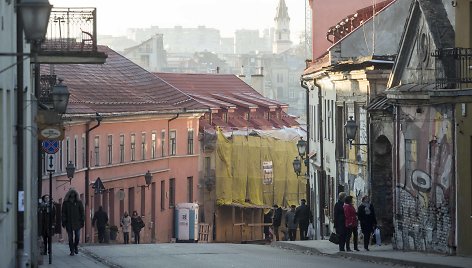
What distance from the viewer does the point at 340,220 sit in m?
31.9

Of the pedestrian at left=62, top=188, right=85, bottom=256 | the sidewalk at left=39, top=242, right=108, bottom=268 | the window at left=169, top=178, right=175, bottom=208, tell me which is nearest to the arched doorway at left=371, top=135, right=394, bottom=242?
the sidewalk at left=39, top=242, right=108, bottom=268

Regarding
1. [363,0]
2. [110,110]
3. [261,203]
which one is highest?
[363,0]

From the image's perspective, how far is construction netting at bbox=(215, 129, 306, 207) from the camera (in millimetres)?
77312

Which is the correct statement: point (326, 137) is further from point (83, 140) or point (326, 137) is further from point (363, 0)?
point (83, 140)

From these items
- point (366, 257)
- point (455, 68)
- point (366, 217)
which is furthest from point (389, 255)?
point (455, 68)

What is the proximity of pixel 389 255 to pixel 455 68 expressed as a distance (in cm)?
436

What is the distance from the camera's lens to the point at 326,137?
52.2 m

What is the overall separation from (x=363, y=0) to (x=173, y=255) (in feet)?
89.8

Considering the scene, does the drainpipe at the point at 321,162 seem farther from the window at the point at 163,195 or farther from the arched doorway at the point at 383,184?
the window at the point at 163,195

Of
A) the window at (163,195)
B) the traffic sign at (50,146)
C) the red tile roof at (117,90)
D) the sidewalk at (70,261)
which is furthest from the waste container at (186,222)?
the traffic sign at (50,146)

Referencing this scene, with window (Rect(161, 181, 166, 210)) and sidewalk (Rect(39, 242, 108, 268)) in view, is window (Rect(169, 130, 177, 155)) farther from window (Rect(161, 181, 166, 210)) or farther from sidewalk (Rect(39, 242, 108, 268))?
sidewalk (Rect(39, 242, 108, 268))

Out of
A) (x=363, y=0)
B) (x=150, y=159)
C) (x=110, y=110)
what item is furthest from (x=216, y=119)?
(x=363, y=0)

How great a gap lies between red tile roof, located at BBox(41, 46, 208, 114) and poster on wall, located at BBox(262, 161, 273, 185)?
525 centimetres

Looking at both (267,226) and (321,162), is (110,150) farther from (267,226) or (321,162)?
(267,226)
